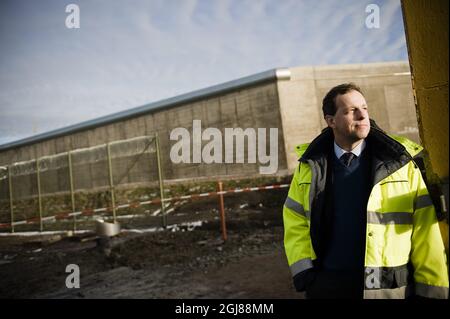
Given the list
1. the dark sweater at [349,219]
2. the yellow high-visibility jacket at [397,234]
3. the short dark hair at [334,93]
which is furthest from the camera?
the short dark hair at [334,93]

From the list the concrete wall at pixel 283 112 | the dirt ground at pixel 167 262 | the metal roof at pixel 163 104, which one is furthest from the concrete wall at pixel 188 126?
the dirt ground at pixel 167 262

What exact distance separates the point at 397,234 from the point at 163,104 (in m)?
13.5

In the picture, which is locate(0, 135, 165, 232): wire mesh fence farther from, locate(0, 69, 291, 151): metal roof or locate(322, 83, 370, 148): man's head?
locate(322, 83, 370, 148): man's head

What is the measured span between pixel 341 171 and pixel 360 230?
0.33 m

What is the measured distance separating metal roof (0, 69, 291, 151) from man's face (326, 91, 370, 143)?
34.8ft

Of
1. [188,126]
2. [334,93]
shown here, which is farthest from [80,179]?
[334,93]

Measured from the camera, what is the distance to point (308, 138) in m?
11.9

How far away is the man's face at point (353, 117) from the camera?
5.62 feet

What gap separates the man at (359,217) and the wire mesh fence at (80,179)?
11078 mm

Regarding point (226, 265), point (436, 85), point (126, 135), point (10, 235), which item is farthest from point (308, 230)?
point (126, 135)

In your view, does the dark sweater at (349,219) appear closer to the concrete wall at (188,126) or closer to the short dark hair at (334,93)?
the short dark hair at (334,93)

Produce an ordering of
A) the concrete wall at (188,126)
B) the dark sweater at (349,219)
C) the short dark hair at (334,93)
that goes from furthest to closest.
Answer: the concrete wall at (188,126), the short dark hair at (334,93), the dark sweater at (349,219)

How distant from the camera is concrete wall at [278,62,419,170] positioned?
469 inches

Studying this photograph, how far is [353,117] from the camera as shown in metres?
1.72
